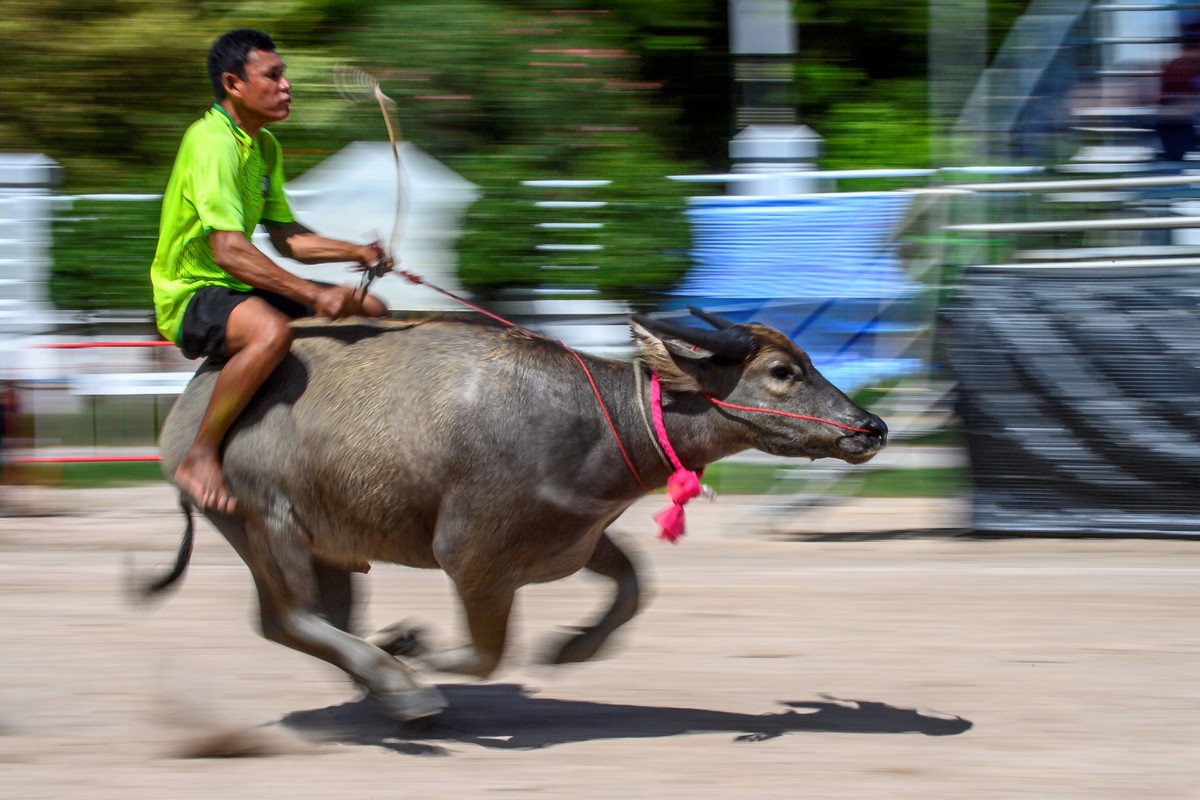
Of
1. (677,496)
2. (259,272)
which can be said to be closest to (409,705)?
(677,496)

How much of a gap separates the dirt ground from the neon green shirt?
1430mm

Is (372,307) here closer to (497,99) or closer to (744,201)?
(744,201)

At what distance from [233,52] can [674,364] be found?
1825 millimetres

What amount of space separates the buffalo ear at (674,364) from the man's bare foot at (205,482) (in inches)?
59.4

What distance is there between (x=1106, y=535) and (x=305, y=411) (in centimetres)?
533

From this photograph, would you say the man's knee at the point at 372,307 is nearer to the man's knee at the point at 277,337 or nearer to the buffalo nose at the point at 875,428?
the man's knee at the point at 277,337

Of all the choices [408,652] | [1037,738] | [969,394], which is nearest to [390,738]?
[408,652]

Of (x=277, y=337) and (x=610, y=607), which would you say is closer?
(x=277, y=337)

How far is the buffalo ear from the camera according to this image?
5070 mm

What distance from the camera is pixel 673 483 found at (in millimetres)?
5051

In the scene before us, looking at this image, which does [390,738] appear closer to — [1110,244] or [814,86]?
[1110,244]

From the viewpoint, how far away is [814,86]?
614 inches

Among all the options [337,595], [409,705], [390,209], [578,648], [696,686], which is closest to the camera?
[409,705]

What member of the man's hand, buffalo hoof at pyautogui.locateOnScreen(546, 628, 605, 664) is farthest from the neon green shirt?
buffalo hoof at pyautogui.locateOnScreen(546, 628, 605, 664)
